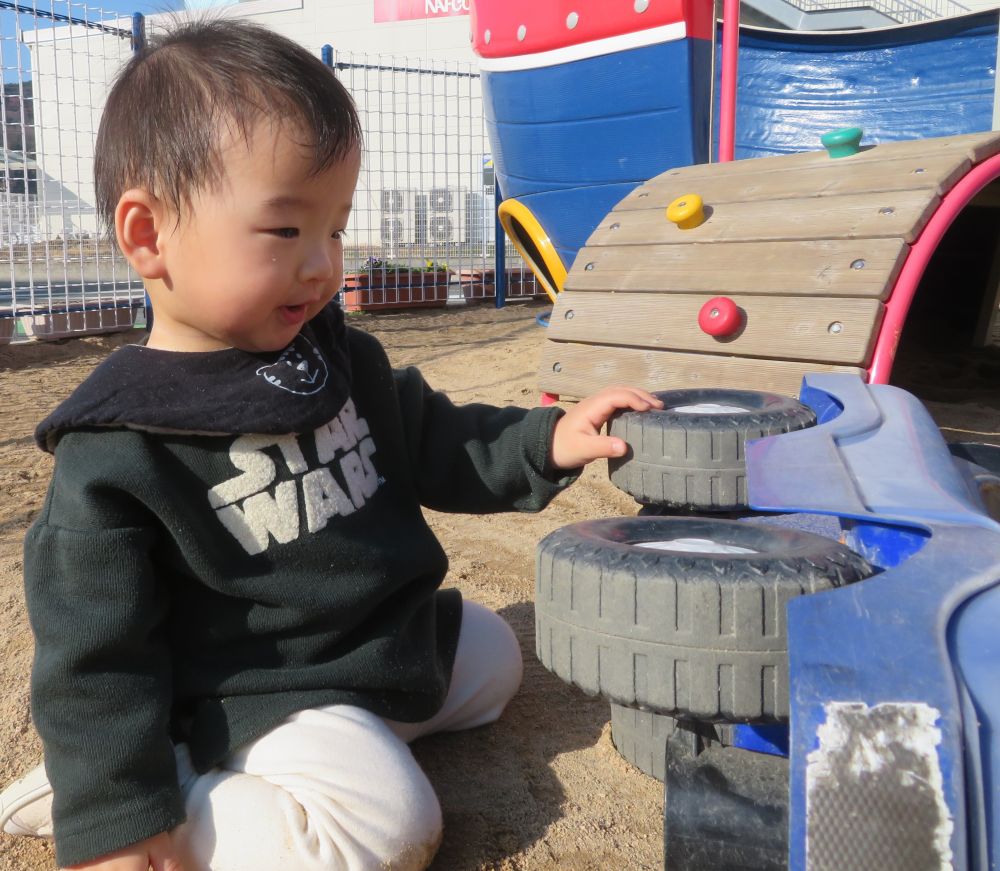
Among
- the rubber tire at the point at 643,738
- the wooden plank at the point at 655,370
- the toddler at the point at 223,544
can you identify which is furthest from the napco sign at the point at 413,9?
the rubber tire at the point at 643,738

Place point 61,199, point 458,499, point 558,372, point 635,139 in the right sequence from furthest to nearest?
point 61,199
point 635,139
point 558,372
point 458,499

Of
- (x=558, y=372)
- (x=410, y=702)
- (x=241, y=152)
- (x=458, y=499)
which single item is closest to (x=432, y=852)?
(x=410, y=702)

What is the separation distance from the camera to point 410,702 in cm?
126

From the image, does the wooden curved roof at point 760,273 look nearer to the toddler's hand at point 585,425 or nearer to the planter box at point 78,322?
the toddler's hand at point 585,425

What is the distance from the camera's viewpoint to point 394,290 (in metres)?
7.39

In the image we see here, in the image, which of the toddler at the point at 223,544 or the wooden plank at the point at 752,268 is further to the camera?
the wooden plank at the point at 752,268

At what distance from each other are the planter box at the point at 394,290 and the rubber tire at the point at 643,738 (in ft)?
19.5

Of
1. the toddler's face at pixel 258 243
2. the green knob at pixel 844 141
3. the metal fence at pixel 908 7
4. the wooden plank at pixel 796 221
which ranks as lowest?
the toddler's face at pixel 258 243

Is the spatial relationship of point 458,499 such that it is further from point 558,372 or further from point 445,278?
point 445,278

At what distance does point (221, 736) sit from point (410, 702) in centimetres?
24

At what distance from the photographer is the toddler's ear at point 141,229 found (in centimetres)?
112

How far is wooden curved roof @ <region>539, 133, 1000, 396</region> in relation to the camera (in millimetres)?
2135

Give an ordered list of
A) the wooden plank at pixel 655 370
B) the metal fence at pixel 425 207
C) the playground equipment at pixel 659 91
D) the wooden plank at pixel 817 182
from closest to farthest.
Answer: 1. the wooden plank at pixel 655 370
2. the wooden plank at pixel 817 182
3. the playground equipment at pixel 659 91
4. the metal fence at pixel 425 207

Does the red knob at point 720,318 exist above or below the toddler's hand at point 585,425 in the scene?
above
